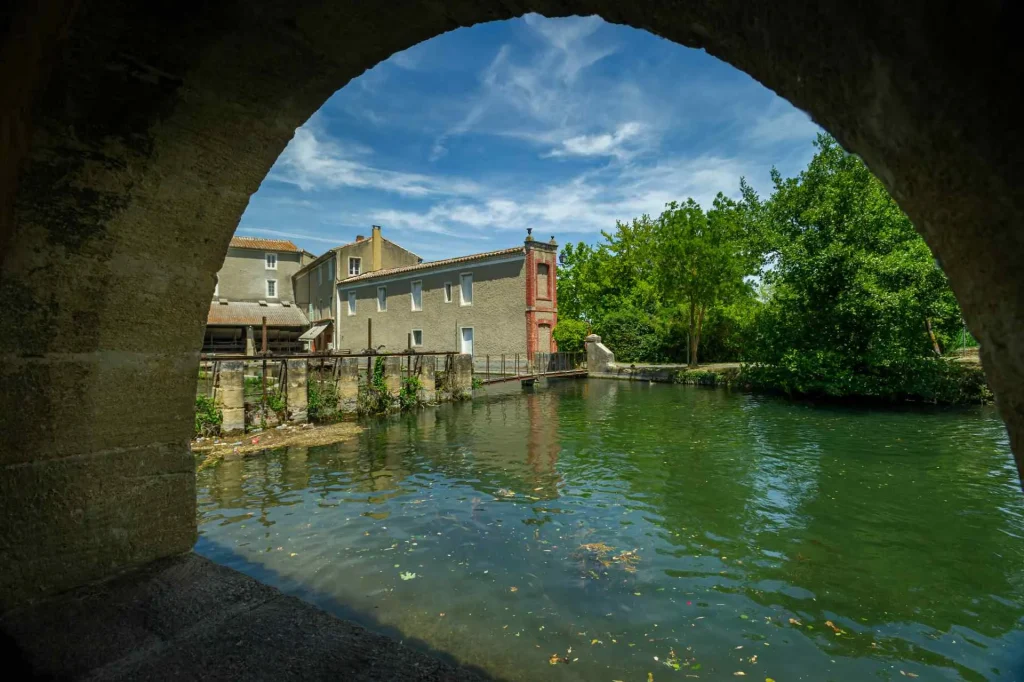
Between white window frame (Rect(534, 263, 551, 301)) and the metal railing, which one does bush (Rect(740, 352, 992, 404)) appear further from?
white window frame (Rect(534, 263, 551, 301))

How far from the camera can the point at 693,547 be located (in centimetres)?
541


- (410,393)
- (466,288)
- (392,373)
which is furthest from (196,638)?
(466,288)

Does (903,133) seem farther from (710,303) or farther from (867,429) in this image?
(710,303)

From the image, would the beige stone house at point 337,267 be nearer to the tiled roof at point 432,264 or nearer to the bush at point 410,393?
the tiled roof at point 432,264

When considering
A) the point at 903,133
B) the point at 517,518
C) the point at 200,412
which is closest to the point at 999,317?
the point at 903,133

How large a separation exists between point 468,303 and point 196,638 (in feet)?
88.2

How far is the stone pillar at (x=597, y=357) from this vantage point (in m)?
26.7

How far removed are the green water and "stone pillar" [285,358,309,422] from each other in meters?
2.84

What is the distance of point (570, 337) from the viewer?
29.1 meters

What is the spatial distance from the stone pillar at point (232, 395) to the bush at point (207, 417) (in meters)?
0.10

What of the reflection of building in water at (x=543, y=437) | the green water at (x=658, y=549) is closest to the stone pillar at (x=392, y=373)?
the reflection of building in water at (x=543, y=437)

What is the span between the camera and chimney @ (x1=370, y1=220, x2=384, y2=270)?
3569cm

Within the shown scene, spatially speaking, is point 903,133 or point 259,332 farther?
point 259,332

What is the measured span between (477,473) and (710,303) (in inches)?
802
